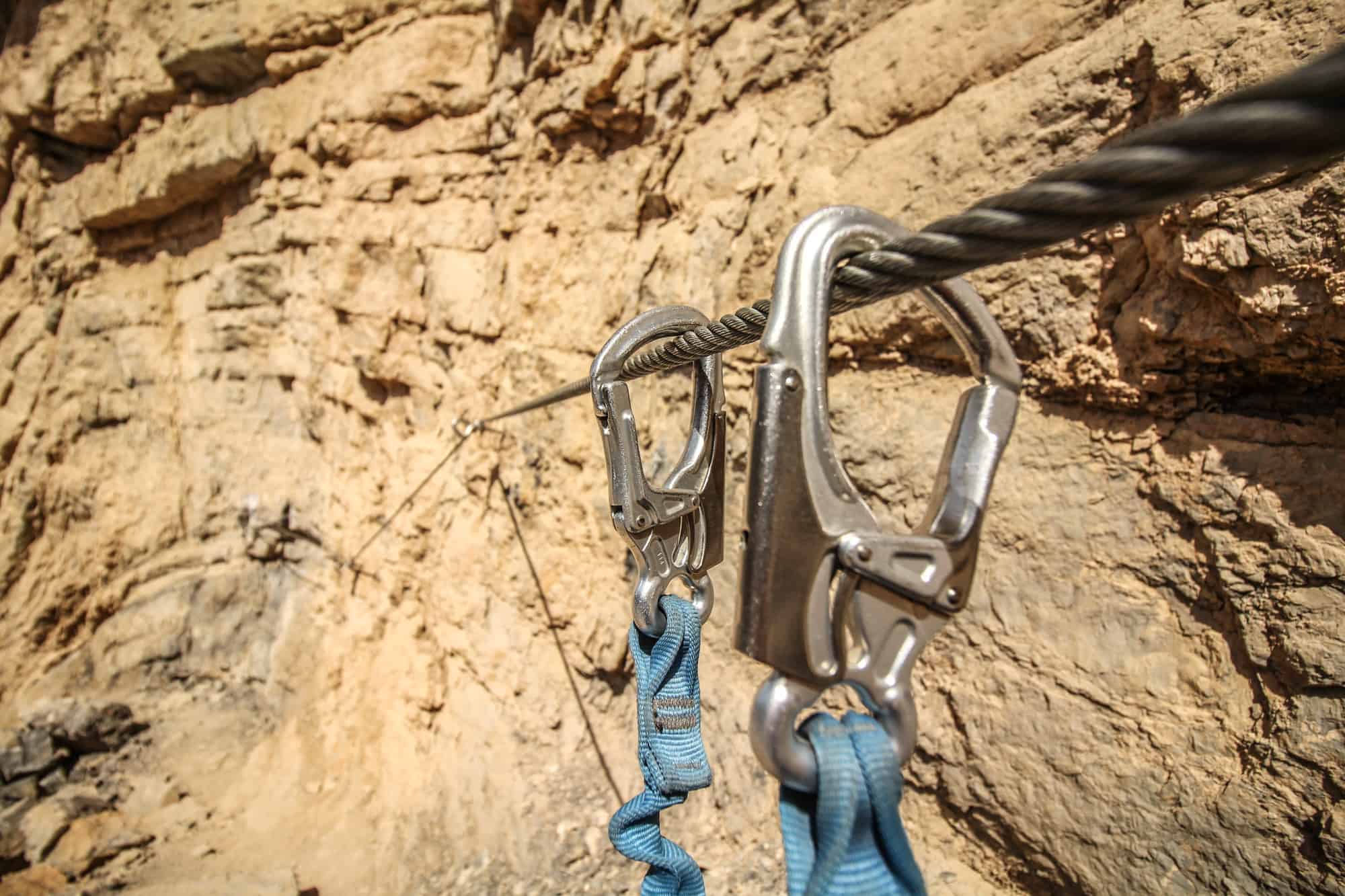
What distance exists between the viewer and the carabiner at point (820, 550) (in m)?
0.49

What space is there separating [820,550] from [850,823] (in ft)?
0.60

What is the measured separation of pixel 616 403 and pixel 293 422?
3.08 metres

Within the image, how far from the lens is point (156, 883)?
2.52 metres

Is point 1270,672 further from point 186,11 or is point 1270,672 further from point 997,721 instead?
point 186,11

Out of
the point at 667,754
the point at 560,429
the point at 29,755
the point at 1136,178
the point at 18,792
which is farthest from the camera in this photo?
the point at 29,755

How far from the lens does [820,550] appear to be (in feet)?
1.67

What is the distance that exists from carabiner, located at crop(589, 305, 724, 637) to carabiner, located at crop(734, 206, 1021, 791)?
40 centimetres

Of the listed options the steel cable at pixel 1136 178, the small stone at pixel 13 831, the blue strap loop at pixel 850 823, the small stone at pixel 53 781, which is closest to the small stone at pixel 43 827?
the small stone at pixel 13 831

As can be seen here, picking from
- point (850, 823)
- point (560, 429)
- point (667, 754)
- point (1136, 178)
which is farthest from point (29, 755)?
point (1136, 178)

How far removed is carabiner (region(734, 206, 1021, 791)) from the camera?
0.49 m

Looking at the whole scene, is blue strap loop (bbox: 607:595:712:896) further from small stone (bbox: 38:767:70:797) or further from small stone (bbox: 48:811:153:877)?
small stone (bbox: 38:767:70:797)

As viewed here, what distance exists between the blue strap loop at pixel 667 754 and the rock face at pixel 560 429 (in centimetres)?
89

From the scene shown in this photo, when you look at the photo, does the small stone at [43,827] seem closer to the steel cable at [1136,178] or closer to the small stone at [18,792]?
the small stone at [18,792]

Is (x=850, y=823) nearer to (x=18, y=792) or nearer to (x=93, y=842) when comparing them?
(x=93, y=842)
